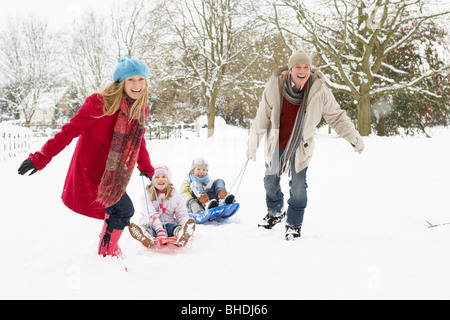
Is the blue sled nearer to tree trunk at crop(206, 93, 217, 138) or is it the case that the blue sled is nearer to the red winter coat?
the red winter coat

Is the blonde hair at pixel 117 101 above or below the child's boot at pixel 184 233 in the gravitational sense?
above

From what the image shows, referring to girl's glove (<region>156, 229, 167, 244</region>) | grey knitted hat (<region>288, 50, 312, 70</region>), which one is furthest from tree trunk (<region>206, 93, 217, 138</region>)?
girl's glove (<region>156, 229, 167, 244</region>)

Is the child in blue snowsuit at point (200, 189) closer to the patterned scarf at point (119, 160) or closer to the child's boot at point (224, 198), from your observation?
the child's boot at point (224, 198)

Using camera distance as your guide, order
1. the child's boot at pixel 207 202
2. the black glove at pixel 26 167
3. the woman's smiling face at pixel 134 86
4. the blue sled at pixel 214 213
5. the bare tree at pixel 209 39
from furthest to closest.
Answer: the bare tree at pixel 209 39 < the child's boot at pixel 207 202 < the blue sled at pixel 214 213 < the woman's smiling face at pixel 134 86 < the black glove at pixel 26 167

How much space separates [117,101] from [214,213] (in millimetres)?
2022

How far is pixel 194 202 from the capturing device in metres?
4.71

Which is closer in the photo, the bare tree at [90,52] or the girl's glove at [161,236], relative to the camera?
the girl's glove at [161,236]

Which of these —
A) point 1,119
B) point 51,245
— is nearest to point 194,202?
point 51,245

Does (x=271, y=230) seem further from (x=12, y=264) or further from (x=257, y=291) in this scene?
(x=12, y=264)

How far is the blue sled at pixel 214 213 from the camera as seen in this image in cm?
425

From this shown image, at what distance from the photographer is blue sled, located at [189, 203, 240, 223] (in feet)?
13.9

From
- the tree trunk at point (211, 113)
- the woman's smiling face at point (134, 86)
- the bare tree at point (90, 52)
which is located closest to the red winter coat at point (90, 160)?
the woman's smiling face at point (134, 86)

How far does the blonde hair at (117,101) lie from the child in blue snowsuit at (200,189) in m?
2.11

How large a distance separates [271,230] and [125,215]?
1.66 metres
